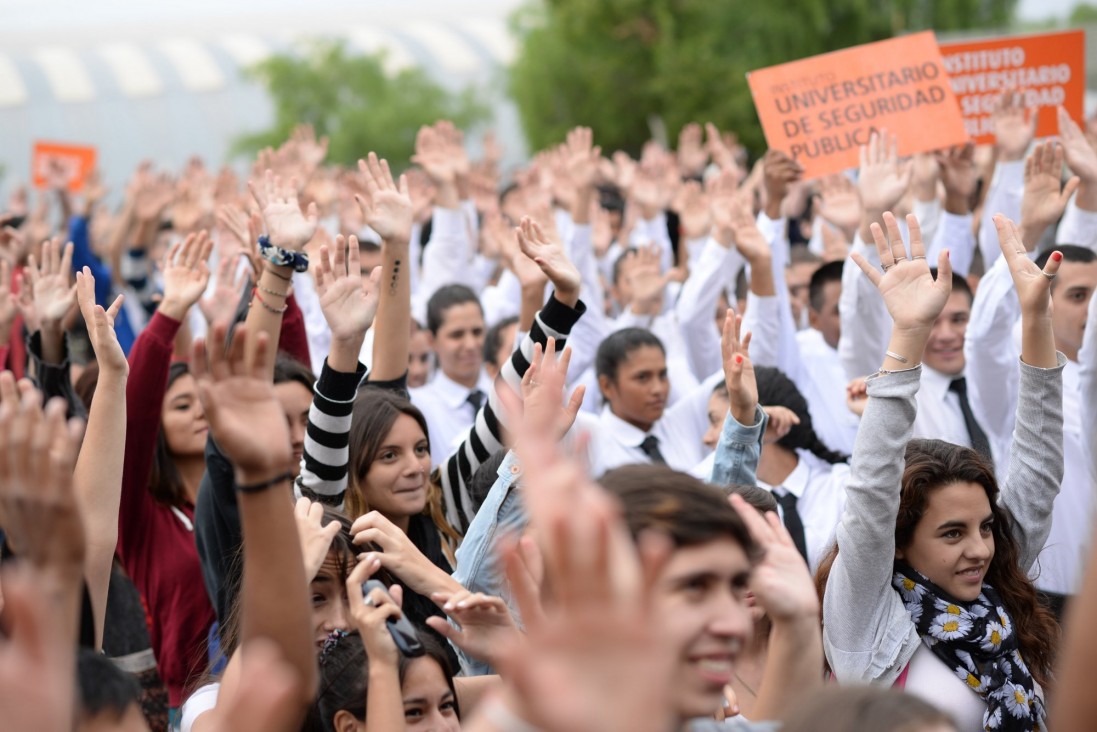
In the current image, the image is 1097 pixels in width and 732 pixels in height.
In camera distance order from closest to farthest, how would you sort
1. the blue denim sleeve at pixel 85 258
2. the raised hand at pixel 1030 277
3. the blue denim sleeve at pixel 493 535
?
the blue denim sleeve at pixel 493 535 → the raised hand at pixel 1030 277 → the blue denim sleeve at pixel 85 258

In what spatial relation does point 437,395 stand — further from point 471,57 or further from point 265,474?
point 471,57

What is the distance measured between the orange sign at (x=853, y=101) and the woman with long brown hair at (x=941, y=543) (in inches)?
113

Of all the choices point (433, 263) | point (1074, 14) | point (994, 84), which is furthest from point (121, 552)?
point (1074, 14)

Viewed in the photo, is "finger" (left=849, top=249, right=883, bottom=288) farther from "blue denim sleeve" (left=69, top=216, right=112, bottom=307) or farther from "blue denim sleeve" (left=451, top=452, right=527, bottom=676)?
"blue denim sleeve" (left=69, top=216, right=112, bottom=307)

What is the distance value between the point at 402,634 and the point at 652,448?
2.72m

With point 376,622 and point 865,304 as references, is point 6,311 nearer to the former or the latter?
point 376,622

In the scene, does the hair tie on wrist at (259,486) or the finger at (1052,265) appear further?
the finger at (1052,265)

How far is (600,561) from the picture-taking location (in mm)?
1438

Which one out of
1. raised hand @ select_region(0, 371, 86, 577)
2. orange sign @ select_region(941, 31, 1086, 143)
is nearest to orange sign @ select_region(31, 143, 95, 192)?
orange sign @ select_region(941, 31, 1086, 143)

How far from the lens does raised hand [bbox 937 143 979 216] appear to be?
6004 mm

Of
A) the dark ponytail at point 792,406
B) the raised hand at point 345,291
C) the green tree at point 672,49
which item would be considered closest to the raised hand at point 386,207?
the raised hand at point 345,291

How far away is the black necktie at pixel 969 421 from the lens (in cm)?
467

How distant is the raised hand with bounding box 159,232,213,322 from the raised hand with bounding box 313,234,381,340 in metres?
0.33

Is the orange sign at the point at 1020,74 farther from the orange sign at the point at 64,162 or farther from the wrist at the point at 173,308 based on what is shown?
the orange sign at the point at 64,162
